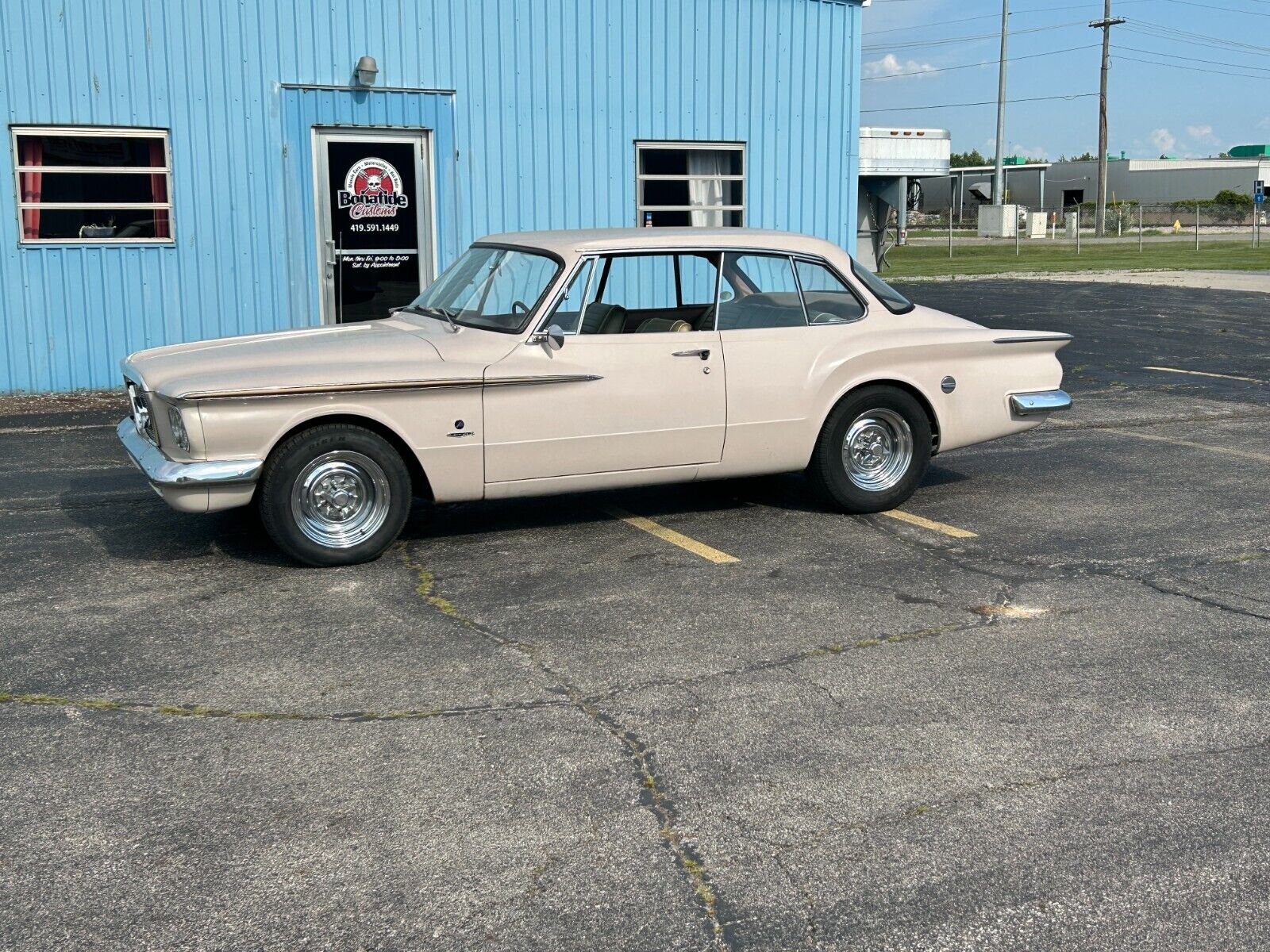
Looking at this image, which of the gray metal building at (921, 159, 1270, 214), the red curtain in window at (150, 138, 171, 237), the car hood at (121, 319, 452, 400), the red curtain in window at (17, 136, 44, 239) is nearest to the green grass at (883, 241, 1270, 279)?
the red curtain in window at (150, 138, 171, 237)

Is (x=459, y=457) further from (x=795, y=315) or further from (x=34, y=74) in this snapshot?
(x=34, y=74)

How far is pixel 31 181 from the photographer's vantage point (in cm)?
1202

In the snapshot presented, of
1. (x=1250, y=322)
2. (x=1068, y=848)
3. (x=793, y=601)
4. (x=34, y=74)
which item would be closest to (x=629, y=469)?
(x=793, y=601)

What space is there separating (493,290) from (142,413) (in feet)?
6.04

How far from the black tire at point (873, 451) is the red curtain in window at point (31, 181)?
804 centimetres

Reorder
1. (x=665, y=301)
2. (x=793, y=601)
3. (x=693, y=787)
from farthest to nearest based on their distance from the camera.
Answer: (x=665, y=301) < (x=793, y=601) < (x=693, y=787)

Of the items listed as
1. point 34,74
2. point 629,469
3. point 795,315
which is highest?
point 34,74

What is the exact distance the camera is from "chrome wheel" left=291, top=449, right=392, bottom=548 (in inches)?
249

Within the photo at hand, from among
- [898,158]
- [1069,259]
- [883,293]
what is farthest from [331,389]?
[1069,259]

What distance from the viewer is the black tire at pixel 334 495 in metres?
6.25

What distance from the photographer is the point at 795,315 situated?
7375 mm

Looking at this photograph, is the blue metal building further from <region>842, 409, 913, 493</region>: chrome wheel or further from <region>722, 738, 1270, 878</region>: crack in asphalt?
<region>722, 738, 1270, 878</region>: crack in asphalt

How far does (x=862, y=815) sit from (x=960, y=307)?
19245 mm

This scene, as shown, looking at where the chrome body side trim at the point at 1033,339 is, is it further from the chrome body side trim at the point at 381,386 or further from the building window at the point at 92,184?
the building window at the point at 92,184
